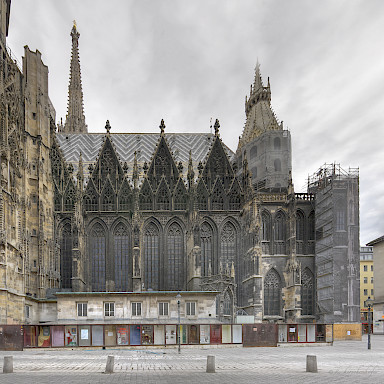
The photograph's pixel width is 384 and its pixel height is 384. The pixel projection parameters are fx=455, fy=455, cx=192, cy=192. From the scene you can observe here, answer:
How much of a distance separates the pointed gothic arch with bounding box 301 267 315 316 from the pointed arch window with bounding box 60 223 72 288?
82.9 ft

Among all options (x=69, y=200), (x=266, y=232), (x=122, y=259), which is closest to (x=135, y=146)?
(x=69, y=200)

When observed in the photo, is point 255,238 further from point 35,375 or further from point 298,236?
point 35,375

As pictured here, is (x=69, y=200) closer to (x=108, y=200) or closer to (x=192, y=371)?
(x=108, y=200)

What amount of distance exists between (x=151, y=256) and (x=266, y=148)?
19.9 meters

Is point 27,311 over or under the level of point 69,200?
under

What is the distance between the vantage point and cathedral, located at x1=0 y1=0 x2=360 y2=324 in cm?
4541

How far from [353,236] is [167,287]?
20.6 metres

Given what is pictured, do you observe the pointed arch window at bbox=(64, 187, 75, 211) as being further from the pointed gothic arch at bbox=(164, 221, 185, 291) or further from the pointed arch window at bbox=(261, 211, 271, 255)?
the pointed arch window at bbox=(261, 211, 271, 255)

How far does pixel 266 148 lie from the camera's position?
57.2 meters

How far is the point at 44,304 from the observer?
43.7 meters

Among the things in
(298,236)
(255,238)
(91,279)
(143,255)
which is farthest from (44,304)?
(298,236)

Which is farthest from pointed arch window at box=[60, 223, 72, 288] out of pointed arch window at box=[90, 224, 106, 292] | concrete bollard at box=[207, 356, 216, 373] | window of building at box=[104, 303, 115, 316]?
concrete bollard at box=[207, 356, 216, 373]

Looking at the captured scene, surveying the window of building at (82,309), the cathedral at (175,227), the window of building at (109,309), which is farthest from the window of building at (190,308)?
the window of building at (82,309)

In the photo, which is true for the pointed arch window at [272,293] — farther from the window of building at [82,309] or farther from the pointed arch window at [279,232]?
the window of building at [82,309]
